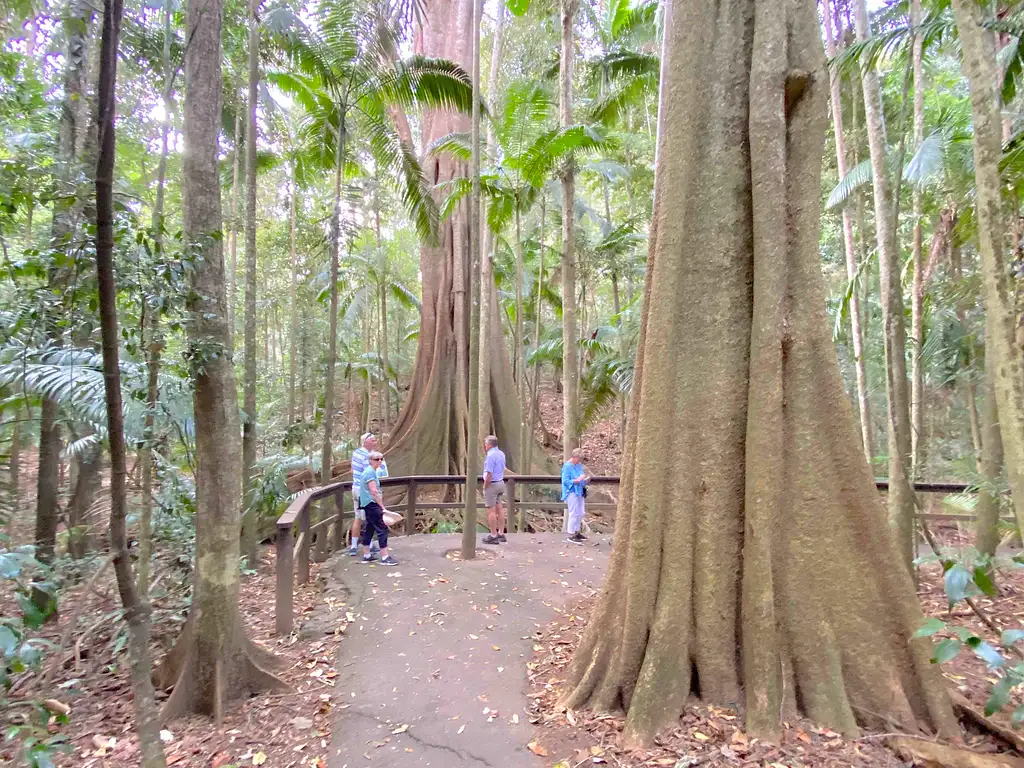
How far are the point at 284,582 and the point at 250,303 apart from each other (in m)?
3.64

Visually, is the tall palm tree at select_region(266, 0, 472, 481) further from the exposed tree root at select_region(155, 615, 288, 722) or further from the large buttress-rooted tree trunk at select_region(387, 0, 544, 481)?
the exposed tree root at select_region(155, 615, 288, 722)

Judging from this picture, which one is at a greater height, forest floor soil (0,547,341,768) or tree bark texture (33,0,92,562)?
tree bark texture (33,0,92,562)

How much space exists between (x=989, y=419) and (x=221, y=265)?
7.07 metres

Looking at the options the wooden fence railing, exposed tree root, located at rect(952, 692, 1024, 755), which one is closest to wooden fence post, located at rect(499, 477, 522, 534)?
Answer: the wooden fence railing

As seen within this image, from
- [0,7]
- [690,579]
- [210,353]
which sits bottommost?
[690,579]

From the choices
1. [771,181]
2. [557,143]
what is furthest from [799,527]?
[557,143]

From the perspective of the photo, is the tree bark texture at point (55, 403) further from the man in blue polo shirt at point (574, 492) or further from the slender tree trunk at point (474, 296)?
the man in blue polo shirt at point (574, 492)

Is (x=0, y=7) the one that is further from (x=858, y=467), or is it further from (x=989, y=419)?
(x=989, y=419)

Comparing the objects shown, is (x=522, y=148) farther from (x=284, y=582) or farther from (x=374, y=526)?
(x=284, y=582)

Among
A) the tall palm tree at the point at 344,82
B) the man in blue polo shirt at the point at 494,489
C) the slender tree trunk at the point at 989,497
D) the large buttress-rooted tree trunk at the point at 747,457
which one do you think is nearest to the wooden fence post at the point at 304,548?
the tall palm tree at the point at 344,82

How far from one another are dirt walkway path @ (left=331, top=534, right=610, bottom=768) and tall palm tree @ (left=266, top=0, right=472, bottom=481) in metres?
2.73

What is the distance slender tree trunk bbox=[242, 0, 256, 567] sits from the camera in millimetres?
6832

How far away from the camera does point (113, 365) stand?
2164mm

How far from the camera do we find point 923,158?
23.9 ft
